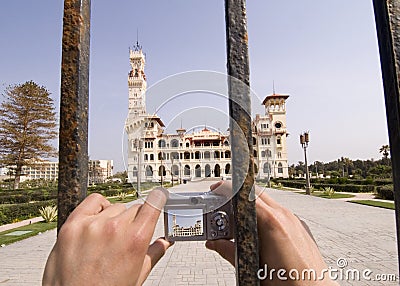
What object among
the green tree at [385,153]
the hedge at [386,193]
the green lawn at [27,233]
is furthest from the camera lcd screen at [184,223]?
the green tree at [385,153]

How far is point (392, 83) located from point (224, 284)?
4.06 m

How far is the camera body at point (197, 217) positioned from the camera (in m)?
0.85

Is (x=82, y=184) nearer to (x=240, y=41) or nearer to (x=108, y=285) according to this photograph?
(x=108, y=285)

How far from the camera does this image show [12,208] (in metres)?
12.0

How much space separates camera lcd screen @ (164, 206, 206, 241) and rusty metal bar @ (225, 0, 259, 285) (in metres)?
0.11

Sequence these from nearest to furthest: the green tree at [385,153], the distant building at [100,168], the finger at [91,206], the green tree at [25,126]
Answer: the finger at [91,206] → the distant building at [100,168] → the green tree at [25,126] → the green tree at [385,153]

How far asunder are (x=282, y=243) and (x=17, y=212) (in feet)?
45.3

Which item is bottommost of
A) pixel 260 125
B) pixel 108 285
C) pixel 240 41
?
pixel 108 285

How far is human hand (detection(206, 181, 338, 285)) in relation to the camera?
0.85 m

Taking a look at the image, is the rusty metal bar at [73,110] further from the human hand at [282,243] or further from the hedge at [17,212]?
the hedge at [17,212]

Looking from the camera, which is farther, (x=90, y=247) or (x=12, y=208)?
(x=12, y=208)

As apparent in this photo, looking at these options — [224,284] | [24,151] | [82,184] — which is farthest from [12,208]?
[24,151]

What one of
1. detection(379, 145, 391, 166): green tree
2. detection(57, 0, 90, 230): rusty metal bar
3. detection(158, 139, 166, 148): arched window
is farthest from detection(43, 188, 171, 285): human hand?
detection(379, 145, 391, 166): green tree

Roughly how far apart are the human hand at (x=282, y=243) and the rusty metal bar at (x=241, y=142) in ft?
0.17
